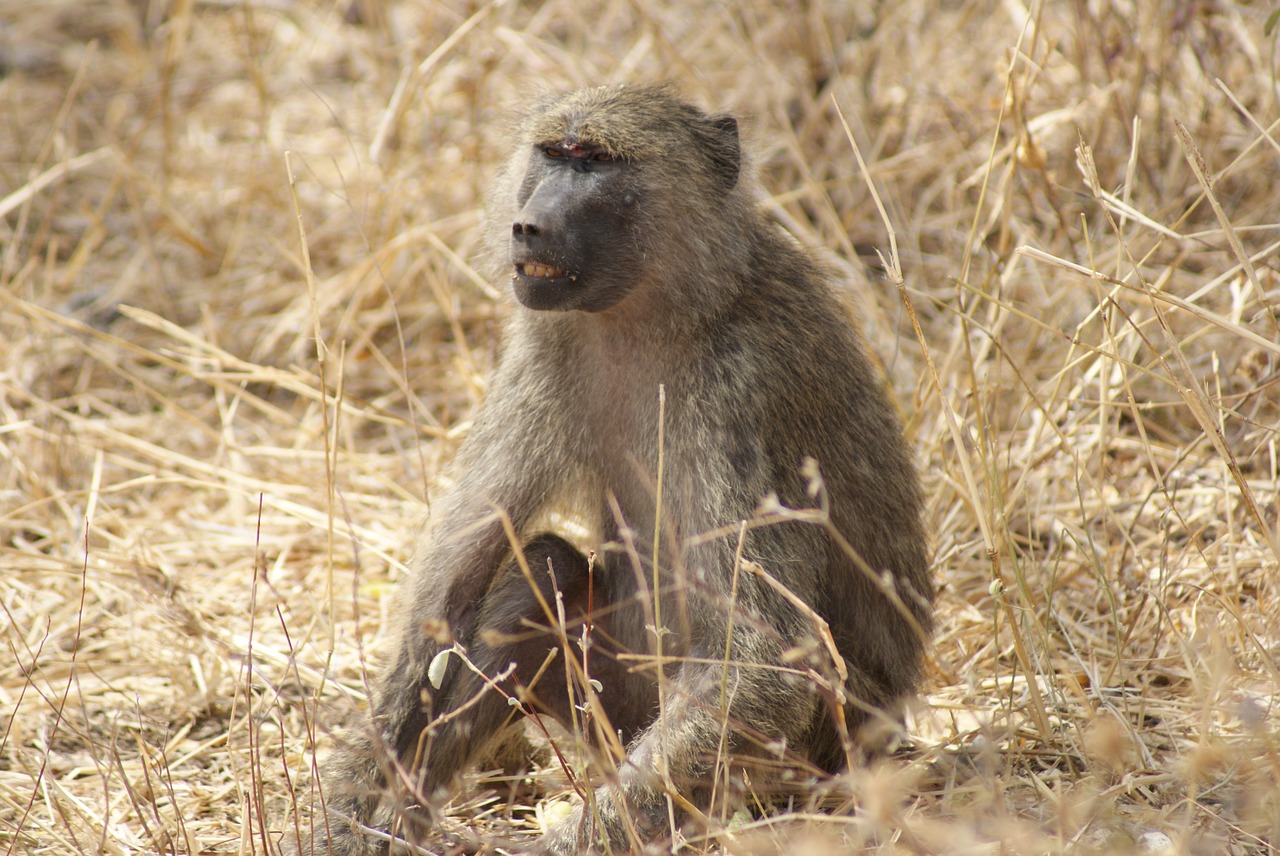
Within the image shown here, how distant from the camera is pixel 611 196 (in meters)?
2.65

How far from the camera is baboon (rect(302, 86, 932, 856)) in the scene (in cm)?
250

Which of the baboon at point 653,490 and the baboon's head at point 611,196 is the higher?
the baboon's head at point 611,196

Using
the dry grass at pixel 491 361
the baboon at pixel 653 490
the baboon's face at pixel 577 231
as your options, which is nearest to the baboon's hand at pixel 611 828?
the baboon at pixel 653 490

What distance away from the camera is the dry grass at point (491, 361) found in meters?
2.53

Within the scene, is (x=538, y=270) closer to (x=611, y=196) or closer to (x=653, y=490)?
(x=611, y=196)

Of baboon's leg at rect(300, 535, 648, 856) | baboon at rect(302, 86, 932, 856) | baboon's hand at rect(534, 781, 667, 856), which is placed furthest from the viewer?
baboon's leg at rect(300, 535, 648, 856)

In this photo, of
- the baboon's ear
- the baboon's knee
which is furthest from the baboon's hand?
the baboon's ear

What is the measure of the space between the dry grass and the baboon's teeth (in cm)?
49

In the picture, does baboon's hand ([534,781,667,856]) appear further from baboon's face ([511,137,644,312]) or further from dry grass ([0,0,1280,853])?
baboon's face ([511,137,644,312])

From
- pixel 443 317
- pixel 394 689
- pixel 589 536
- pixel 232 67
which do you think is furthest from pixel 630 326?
pixel 232 67

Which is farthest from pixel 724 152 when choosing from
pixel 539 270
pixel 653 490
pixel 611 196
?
pixel 653 490

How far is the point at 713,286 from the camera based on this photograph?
2658 mm

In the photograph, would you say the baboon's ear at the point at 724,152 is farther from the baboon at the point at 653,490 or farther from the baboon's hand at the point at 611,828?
the baboon's hand at the point at 611,828

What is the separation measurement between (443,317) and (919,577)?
2.42m
